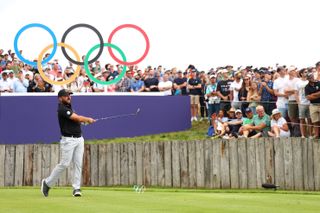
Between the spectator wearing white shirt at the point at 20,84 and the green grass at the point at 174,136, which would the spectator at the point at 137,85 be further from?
the spectator wearing white shirt at the point at 20,84

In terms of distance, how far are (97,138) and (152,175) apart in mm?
5668

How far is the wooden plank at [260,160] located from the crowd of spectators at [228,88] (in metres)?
0.75

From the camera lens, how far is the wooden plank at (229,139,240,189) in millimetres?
20203

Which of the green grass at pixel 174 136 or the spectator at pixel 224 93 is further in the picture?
the green grass at pixel 174 136

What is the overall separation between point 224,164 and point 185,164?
115cm

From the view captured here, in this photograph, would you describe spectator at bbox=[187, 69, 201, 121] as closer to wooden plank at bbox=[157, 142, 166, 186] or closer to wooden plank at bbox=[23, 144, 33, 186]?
wooden plank at bbox=[157, 142, 166, 186]

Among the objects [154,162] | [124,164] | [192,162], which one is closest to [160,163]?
[154,162]

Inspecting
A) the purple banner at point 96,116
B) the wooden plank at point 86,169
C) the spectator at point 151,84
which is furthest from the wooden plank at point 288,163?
the spectator at point 151,84

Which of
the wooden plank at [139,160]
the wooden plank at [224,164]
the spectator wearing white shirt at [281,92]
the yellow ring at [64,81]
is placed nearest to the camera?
the wooden plank at [224,164]

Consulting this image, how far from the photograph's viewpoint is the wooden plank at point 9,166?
22094mm

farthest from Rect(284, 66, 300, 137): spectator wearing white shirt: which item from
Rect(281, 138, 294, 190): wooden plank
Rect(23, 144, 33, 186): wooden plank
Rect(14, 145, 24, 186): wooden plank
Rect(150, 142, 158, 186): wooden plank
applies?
Rect(14, 145, 24, 186): wooden plank

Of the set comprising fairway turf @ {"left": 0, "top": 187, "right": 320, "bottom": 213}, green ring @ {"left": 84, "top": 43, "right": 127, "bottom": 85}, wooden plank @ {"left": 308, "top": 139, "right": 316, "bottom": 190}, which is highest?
green ring @ {"left": 84, "top": 43, "right": 127, "bottom": 85}

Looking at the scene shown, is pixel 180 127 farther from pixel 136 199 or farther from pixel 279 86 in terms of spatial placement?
pixel 136 199

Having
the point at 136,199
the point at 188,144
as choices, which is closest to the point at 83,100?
the point at 188,144
